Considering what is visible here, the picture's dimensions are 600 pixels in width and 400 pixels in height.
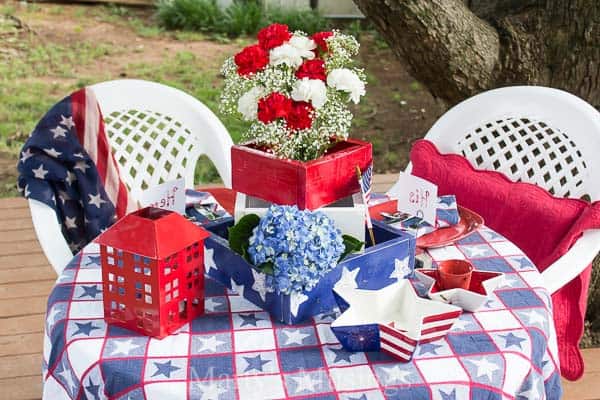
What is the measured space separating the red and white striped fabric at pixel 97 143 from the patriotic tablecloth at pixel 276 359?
28.6 inches

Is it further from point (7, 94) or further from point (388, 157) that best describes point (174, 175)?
point (7, 94)

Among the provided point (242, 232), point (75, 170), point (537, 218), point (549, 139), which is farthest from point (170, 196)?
point (549, 139)

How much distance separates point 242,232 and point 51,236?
742 mm

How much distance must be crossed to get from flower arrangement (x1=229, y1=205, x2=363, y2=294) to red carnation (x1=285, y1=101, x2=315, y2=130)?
194mm

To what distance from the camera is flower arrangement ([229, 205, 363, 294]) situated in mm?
1459

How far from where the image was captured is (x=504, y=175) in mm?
2361

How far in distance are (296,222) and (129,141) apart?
1.32 metres

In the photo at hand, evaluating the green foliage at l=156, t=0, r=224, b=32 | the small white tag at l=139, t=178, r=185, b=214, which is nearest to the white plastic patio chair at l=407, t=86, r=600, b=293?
the small white tag at l=139, t=178, r=185, b=214

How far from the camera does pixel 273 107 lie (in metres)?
1.57

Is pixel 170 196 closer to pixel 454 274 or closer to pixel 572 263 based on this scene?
pixel 454 274

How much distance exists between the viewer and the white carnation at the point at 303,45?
1.60 metres

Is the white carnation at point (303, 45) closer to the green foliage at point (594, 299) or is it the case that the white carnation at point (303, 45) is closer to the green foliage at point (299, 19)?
the green foliage at point (594, 299)

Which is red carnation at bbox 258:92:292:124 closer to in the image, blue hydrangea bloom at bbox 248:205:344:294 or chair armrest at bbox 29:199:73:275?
blue hydrangea bloom at bbox 248:205:344:294

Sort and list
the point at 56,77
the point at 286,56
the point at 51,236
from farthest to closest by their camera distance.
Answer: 1. the point at 56,77
2. the point at 51,236
3. the point at 286,56
